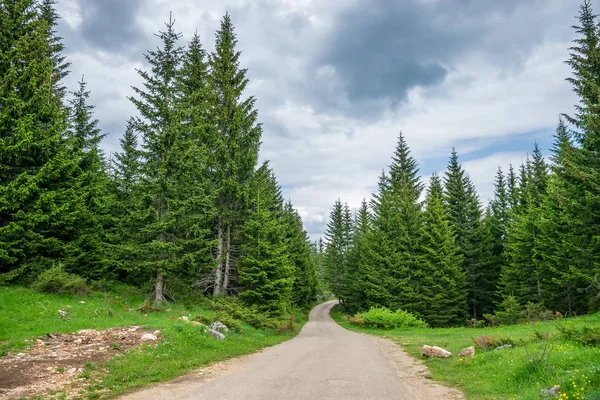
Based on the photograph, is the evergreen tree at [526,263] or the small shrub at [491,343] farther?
the evergreen tree at [526,263]

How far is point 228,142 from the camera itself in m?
24.6

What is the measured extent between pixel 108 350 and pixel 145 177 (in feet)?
36.9

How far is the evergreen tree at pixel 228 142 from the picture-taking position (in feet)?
78.1

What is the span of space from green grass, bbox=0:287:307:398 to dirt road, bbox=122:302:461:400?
742 mm

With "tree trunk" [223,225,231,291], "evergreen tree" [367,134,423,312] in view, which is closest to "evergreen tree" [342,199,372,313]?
"evergreen tree" [367,134,423,312]

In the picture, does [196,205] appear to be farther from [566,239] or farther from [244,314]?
[566,239]

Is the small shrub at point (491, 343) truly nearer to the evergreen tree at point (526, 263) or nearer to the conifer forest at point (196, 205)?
the conifer forest at point (196, 205)

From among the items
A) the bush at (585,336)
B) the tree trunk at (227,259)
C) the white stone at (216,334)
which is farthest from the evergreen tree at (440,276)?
the white stone at (216,334)

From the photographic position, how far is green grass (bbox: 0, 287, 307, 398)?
8.47 metres

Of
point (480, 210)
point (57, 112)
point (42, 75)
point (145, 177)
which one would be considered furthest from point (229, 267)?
point (480, 210)

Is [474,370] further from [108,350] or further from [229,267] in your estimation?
[229,267]

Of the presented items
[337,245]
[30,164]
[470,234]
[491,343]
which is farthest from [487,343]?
[337,245]

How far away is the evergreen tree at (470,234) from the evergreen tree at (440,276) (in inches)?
107

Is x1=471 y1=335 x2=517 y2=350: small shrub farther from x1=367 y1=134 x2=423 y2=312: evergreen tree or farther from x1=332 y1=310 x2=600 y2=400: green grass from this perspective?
x1=367 y1=134 x2=423 y2=312: evergreen tree
